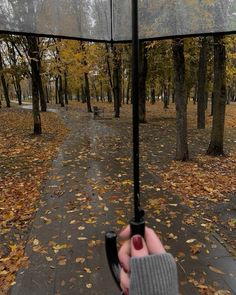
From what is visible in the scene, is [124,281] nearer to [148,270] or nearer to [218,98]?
[148,270]

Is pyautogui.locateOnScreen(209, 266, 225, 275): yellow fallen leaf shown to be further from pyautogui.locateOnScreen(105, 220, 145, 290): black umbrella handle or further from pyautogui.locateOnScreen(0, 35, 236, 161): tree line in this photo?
pyautogui.locateOnScreen(0, 35, 236, 161): tree line

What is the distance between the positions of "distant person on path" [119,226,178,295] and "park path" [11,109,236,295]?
313 cm

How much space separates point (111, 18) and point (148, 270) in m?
2.57

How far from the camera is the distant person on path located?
114 cm

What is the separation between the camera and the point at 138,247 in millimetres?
1191

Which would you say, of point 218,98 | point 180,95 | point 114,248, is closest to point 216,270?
point 114,248

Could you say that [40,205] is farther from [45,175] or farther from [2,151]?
[2,151]

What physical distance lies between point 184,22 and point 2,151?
32.7 feet

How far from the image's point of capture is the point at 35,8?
2.94 metres

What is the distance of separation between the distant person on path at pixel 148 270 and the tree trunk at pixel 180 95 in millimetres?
8664

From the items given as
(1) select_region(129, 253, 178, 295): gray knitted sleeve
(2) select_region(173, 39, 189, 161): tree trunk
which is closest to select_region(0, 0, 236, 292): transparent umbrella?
(1) select_region(129, 253, 178, 295): gray knitted sleeve

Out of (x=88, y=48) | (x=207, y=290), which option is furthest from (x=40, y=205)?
(x=88, y=48)

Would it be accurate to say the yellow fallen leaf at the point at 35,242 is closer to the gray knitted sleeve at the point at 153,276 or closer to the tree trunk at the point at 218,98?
the gray knitted sleeve at the point at 153,276

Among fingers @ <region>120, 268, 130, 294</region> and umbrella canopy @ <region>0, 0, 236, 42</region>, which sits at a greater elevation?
umbrella canopy @ <region>0, 0, 236, 42</region>
